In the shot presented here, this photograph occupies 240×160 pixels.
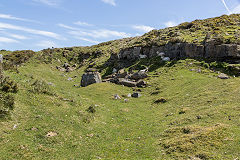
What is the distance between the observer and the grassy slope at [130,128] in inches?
559

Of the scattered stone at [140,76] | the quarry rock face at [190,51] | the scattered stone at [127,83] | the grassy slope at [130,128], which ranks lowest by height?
the grassy slope at [130,128]

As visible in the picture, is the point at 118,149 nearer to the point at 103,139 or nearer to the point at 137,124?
the point at 103,139

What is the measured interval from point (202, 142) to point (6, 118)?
19.5 metres

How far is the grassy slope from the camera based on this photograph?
14.2m

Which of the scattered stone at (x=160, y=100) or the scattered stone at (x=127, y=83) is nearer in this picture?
the scattered stone at (x=160, y=100)

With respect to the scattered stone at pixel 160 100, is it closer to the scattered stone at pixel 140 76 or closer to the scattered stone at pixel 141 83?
the scattered stone at pixel 141 83

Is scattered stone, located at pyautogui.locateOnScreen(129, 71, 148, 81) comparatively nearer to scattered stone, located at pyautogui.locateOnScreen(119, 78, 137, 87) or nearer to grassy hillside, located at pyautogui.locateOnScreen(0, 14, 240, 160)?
scattered stone, located at pyautogui.locateOnScreen(119, 78, 137, 87)

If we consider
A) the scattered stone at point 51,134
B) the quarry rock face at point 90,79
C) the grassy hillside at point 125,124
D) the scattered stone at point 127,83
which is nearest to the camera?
the grassy hillside at point 125,124

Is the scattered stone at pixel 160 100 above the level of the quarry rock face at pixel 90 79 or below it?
below

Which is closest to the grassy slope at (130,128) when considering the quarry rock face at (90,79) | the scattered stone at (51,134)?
the scattered stone at (51,134)

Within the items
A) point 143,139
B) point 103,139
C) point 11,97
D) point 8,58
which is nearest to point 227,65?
point 143,139

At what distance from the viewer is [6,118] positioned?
16.4 meters

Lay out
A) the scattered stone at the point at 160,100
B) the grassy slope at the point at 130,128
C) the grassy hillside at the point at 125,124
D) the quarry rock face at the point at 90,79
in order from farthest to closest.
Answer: the quarry rock face at the point at 90,79 < the scattered stone at the point at 160,100 < the grassy hillside at the point at 125,124 < the grassy slope at the point at 130,128

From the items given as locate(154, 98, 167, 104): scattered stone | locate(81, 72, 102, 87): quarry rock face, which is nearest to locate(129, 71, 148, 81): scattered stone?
locate(81, 72, 102, 87): quarry rock face
